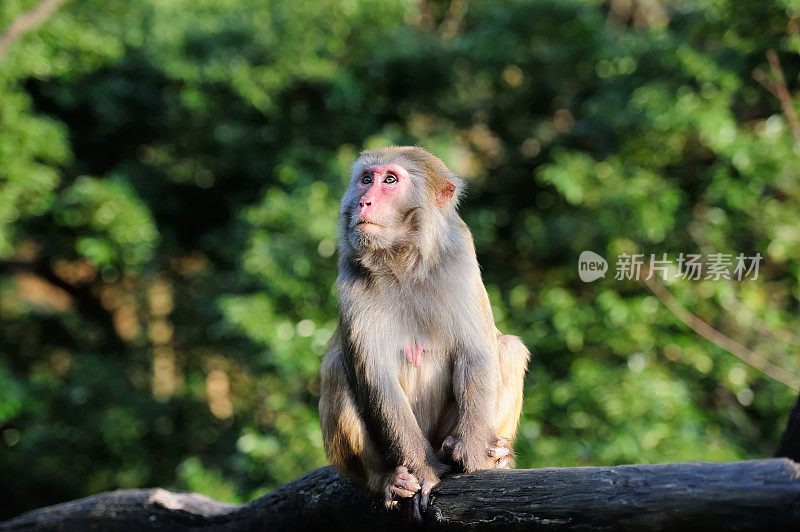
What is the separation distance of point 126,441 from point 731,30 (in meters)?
7.06

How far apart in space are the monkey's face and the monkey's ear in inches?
4.8

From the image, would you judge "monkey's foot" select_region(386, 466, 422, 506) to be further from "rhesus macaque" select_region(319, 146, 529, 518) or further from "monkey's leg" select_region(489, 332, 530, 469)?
"monkey's leg" select_region(489, 332, 530, 469)

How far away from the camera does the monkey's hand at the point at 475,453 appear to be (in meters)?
3.03

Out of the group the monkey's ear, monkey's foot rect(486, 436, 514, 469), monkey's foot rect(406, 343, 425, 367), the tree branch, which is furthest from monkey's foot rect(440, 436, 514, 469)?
the tree branch

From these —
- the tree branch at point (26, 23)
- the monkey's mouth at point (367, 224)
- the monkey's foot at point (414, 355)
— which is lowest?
the monkey's foot at point (414, 355)

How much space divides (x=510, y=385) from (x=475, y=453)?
1.46 feet

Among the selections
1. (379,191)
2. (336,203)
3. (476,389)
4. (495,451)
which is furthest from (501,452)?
(336,203)

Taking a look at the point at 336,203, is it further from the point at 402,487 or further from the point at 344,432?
the point at 402,487

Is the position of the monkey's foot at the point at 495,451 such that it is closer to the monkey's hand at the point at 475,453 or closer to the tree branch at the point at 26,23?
the monkey's hand at the point at 475,453

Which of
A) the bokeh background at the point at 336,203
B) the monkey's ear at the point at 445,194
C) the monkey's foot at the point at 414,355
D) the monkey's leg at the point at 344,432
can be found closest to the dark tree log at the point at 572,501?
the monkey's leg at the point at 344,432

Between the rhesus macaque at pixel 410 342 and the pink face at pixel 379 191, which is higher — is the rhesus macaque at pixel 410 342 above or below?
below

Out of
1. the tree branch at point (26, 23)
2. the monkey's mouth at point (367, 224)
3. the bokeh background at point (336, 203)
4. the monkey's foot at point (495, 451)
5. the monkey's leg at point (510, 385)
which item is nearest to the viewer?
the monkey's foot at point (495, 451)

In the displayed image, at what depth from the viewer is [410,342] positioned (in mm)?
3283

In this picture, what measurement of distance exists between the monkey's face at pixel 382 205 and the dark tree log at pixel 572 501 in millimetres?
998
